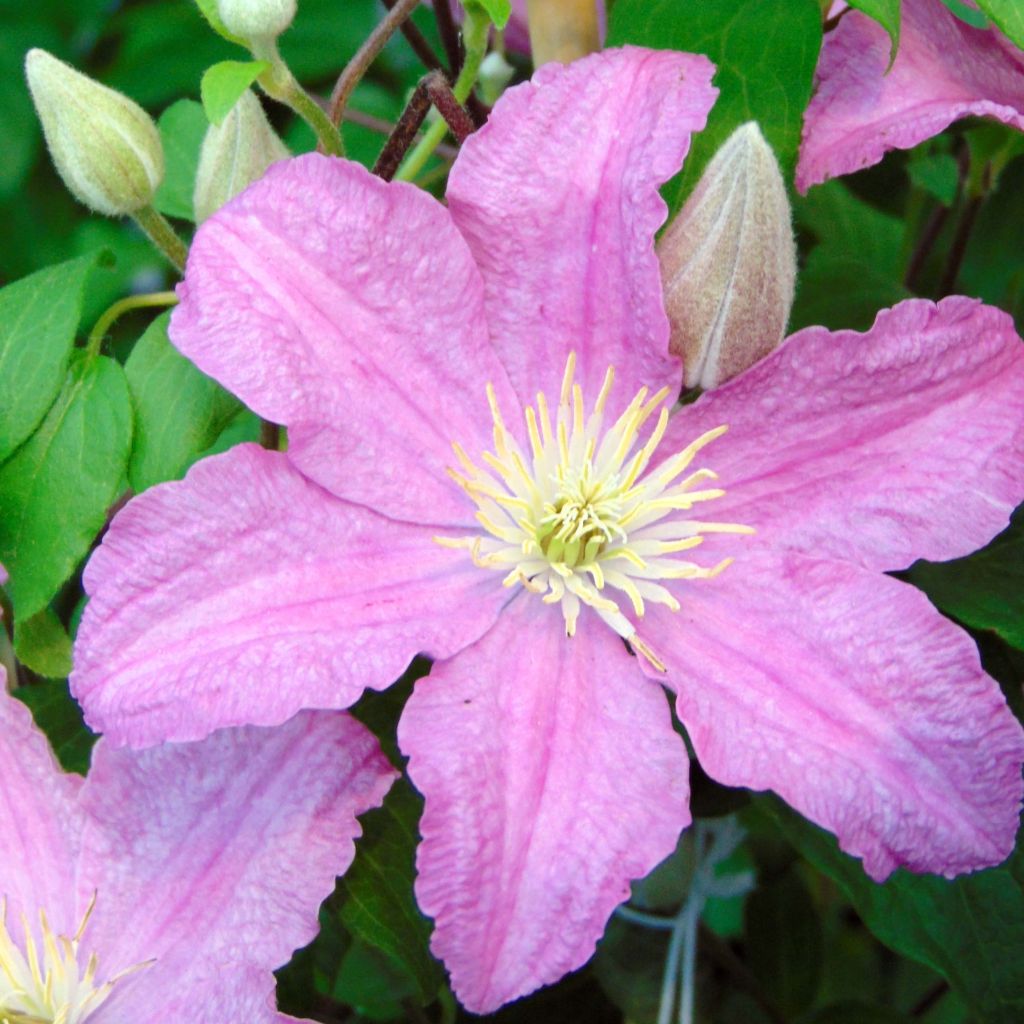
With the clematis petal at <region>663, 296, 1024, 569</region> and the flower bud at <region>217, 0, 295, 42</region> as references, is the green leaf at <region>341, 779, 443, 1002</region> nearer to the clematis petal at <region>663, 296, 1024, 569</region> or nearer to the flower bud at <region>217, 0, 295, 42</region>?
the clematis petal at <region>663, 296, 1024, 569</region>

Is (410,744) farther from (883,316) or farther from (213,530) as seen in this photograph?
(883,316)

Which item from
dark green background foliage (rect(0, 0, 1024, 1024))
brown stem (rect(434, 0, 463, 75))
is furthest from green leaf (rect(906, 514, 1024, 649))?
brown stem (rect(434, 0, 463, 75))

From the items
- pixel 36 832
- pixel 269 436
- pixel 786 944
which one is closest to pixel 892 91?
pixel 269 436

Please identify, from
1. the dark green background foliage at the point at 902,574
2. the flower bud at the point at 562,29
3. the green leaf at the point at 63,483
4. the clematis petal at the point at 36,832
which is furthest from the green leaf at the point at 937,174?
the clematis petal at the point at 36,832

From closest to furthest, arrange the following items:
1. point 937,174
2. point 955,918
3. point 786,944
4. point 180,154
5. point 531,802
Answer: point 531,802, point 955,918, point 180,154, point 937,174, point 786,944

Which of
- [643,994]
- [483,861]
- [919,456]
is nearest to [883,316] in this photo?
[919,456]

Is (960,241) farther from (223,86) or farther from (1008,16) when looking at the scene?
(223,86)
